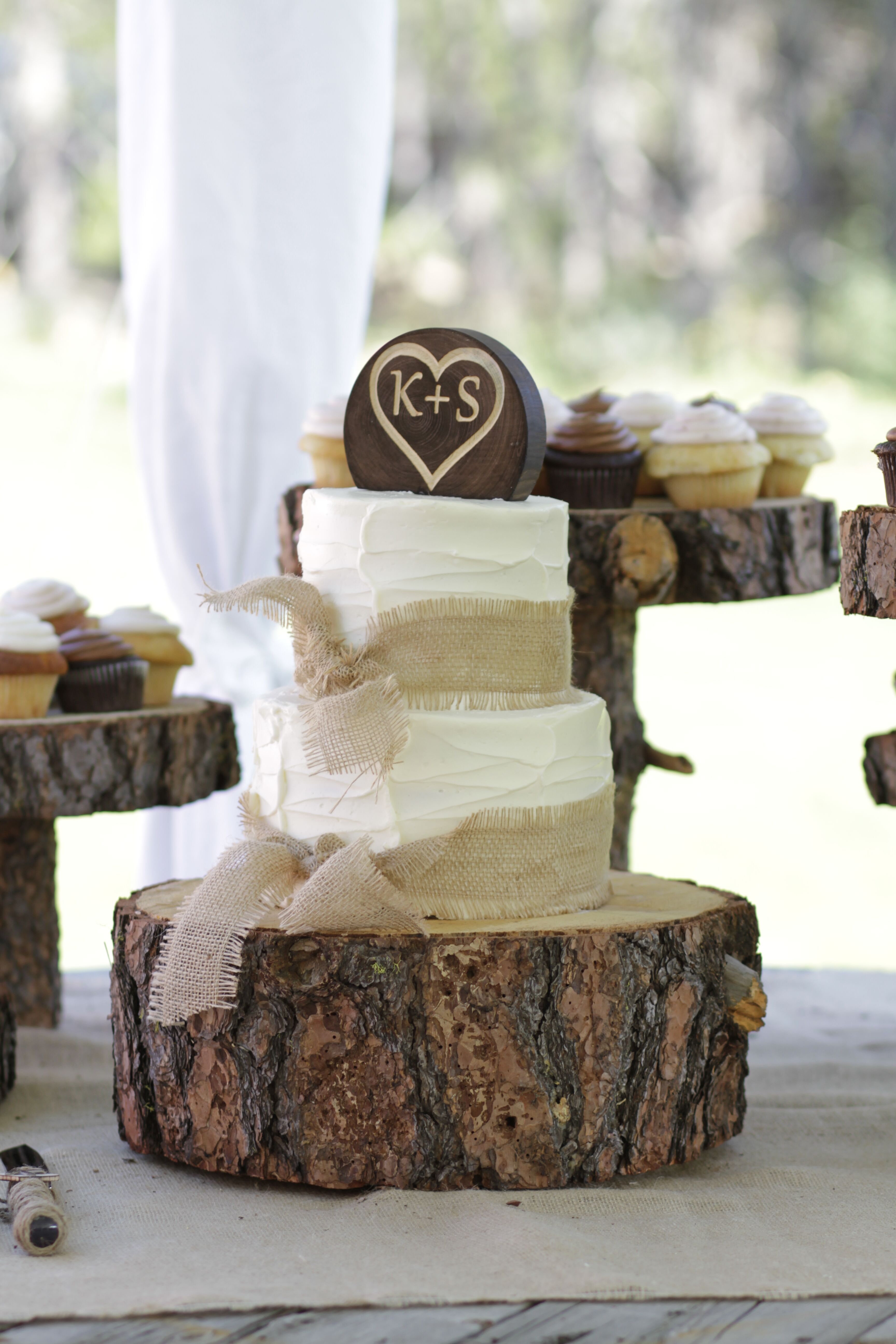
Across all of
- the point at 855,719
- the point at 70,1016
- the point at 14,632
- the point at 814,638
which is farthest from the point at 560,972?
the point at 814,638

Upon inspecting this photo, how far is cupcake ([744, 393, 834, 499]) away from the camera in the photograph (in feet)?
10.5

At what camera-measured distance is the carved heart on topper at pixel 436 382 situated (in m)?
2.14

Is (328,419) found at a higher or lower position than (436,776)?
higher

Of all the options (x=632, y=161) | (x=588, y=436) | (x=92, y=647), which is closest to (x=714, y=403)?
(x=588, y=436)

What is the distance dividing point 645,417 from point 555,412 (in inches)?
8.9

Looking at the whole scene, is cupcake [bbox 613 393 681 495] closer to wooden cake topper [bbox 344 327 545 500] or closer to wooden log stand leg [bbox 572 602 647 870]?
wooden log stand leg [bbox 572 602 647 870]

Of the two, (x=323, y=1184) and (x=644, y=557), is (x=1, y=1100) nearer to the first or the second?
(x=323, y=1184)

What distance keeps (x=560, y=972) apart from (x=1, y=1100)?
3.25ft

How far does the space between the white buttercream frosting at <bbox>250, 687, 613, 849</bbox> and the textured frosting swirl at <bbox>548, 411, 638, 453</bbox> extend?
95cm

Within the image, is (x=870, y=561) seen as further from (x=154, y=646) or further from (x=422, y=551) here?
(x=154, y=646)

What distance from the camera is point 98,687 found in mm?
2824

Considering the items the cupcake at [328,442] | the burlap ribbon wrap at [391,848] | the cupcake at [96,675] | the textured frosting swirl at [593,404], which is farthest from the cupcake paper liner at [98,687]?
the textured frosting swirl at [593,404]

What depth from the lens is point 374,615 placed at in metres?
2.08

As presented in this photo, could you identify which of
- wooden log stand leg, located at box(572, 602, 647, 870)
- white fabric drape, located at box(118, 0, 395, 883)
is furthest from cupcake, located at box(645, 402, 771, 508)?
white fabric drape, located at box(118, 0, 395, 883)
